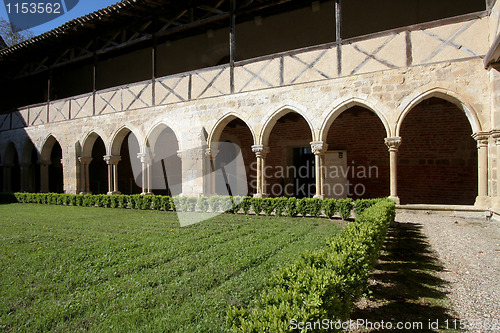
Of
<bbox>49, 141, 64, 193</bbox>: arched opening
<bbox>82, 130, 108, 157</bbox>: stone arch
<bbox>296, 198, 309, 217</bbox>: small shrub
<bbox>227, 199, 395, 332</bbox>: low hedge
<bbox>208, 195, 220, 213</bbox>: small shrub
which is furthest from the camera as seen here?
<bbox>49, 141, 64, 193</bbox>: arched opening

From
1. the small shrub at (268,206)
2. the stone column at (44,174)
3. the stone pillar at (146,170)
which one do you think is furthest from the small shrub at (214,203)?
the stone column at (44,174)

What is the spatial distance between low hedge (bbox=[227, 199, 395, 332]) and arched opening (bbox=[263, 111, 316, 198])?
29.6 ft

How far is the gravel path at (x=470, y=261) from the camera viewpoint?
2.84 metres

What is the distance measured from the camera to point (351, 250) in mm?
2918

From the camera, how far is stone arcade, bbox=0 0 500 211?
728 centimetres

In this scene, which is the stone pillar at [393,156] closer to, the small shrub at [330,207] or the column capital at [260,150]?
the small shrub at [330,207]

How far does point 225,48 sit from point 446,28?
7.21 metres

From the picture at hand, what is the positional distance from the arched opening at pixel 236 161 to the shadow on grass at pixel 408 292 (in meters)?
8.52

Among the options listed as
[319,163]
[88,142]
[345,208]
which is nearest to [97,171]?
[88,142]

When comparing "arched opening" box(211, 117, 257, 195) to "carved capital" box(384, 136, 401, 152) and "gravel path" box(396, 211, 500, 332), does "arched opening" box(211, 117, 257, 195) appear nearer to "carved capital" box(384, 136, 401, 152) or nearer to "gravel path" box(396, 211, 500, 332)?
"carved capital" box(384, 136, 401, 152)

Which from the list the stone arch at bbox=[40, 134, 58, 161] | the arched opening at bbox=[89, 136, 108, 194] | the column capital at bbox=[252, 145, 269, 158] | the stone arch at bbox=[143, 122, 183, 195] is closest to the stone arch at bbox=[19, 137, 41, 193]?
the stone arch at bbox=[40, 134, 58, 161]

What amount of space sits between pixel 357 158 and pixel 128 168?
10715 millimetres

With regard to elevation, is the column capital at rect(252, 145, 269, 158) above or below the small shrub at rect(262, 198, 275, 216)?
above

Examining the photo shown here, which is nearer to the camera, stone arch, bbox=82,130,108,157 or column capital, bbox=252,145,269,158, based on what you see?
column capital, bbox=252,145,269,158
